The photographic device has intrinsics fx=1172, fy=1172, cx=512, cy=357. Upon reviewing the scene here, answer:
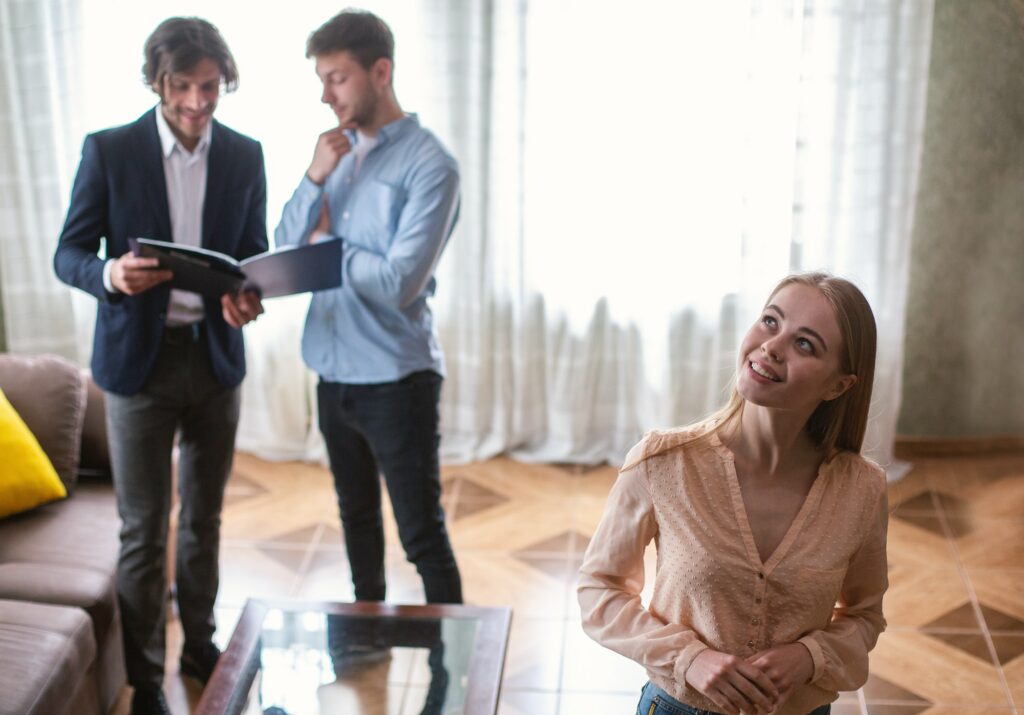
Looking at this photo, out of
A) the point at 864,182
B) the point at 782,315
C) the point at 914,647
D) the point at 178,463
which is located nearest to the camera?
the point at 782,315

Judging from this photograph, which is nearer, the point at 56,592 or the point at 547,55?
the point at 56,592

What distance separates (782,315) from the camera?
160 cm

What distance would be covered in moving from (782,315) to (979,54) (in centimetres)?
251

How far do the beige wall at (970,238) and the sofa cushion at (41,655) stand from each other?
9.27 ft

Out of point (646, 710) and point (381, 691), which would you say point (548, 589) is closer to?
point (381, 691)

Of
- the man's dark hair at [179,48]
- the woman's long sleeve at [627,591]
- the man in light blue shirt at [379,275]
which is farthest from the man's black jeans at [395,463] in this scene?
the woman's long sleeve at [627,591]

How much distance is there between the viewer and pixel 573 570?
3.35m

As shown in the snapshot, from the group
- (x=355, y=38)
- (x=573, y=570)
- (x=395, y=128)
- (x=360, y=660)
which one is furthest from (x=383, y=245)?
(x=573, y=570)

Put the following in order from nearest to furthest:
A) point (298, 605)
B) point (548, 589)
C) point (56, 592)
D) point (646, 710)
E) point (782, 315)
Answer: point (782, 315) < point (646, 710) < point (298, 605) < point (56, 592) < point (548, 589)

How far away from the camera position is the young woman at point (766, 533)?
1575 mm

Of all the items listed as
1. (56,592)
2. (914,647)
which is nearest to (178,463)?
(56,592)

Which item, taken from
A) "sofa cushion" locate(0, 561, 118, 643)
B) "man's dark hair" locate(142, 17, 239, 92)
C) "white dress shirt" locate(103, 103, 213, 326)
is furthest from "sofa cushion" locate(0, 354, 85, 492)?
"man's dark hair" locate(142, 17, 239, 92)

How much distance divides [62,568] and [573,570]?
141 centimetres

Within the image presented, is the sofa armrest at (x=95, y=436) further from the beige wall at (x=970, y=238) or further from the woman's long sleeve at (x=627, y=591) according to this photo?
the beige wall at (x=970, y=238)
